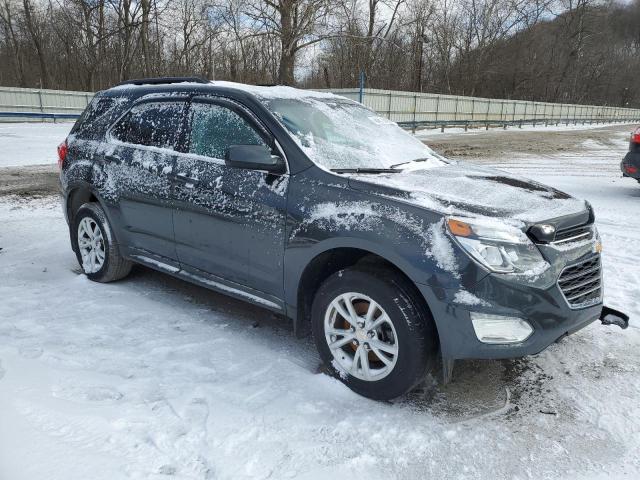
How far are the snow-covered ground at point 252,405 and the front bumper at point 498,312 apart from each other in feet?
1.59

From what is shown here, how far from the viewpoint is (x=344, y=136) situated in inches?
146

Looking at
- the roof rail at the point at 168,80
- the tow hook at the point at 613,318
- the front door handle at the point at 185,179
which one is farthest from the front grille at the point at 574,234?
the roof rail at the point at 168,80

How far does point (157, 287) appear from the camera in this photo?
4.78m

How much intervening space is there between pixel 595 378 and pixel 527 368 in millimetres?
410

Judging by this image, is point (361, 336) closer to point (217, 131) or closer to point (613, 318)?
point (613, 318)

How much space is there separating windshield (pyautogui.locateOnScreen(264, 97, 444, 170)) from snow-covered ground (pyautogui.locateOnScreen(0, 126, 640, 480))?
1.38 metres

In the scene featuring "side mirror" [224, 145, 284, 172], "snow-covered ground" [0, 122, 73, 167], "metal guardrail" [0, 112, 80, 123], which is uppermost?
"side mirror" [224, 145, 284, 172]

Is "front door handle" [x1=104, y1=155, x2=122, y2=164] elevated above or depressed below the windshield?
below

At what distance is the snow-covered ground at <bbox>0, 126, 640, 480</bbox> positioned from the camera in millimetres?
2496

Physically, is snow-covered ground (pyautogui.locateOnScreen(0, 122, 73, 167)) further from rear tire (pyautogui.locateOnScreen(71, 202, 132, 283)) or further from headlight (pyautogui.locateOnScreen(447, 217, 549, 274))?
headlight (pyautogui.locateOnScreen(447, 217, 549, 274))

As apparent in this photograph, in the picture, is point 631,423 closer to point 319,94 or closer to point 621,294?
point 621,294

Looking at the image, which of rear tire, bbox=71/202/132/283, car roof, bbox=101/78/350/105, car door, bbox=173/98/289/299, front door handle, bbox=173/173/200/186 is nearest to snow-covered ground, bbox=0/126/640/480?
rear tire, bbox=71/202/132/283

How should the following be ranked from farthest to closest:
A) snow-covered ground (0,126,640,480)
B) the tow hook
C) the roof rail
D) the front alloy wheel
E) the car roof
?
the roof rail < the car roof < the tow hook < the front alloy wheel < snow-covered ground (0,126,640,480)

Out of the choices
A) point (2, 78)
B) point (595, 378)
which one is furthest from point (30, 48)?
point (595, 378)
